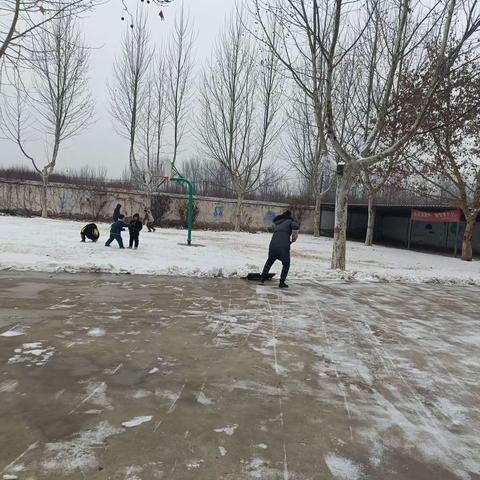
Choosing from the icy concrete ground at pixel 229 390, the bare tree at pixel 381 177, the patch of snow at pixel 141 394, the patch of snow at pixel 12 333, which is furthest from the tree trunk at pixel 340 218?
the patch of snow at pixel 141 394

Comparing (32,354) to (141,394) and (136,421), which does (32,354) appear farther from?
(136,421)

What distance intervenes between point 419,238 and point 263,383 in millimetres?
28491

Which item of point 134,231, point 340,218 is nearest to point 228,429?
point 340,218

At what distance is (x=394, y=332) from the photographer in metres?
6.26

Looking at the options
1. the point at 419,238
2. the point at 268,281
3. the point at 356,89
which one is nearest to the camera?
the point at 268,281

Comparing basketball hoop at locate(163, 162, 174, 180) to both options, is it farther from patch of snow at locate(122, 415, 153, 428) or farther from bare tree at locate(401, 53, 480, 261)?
patch of snow at locate(122, 415, 153, 428)

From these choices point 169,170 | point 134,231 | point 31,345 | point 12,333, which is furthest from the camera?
point 169,170

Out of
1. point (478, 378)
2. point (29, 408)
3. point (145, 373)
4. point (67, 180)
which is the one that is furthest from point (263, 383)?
point (67, 180)

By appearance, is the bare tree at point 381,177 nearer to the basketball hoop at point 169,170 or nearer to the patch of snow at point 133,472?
the basketball hoop at point 169,170

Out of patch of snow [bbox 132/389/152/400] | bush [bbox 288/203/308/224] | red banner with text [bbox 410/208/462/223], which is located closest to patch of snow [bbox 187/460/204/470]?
patch of snow [bbox 132/389/152/400]

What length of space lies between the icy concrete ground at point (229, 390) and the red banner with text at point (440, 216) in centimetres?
1482

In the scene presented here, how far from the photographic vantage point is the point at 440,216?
72.2 feet

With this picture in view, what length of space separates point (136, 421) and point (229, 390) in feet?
3.09

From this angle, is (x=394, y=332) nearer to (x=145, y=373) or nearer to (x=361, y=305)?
(x=361, y=305)
